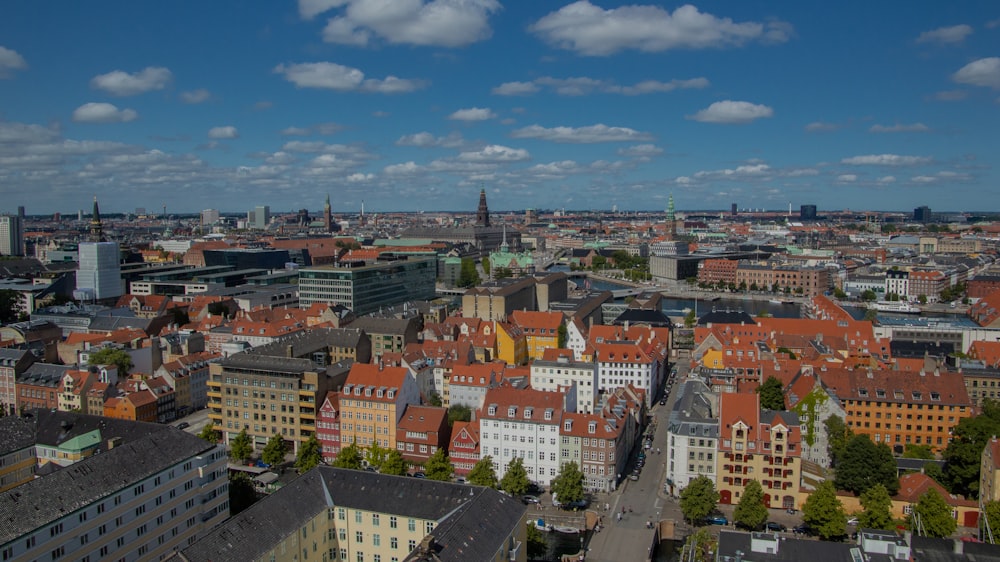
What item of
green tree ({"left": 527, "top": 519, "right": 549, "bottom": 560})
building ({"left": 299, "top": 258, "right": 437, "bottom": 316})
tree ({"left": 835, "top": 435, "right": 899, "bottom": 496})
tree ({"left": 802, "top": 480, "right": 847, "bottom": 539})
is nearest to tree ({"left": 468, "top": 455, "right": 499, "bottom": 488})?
green tree ({"left": 527, "top": 519, "right": 549, "bottom": 560})

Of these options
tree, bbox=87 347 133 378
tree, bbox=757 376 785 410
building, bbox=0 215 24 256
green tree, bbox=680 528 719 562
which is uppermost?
building, bbox=0 215 24 256

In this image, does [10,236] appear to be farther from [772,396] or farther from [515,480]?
[772,396]

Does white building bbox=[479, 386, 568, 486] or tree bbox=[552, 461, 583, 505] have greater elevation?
white building bbox=[479, 386, 568, 486]

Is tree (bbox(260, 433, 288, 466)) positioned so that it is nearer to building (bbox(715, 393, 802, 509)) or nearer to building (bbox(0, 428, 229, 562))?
building (bbox(0, 428, 229, 562))

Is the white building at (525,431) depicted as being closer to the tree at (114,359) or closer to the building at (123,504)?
the building at (123,504)

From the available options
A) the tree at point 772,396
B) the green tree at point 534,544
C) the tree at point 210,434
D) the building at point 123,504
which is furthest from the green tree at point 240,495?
the tree at point 772,396

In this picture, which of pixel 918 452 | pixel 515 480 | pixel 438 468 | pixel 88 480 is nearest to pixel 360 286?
pixel 438 468
